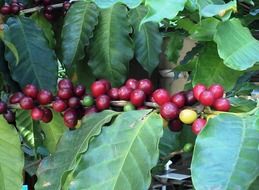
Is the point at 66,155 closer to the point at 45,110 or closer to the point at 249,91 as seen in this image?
the point at 45,110

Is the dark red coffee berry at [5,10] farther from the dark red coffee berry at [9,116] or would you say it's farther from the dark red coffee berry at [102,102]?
A: the dark red coffee berry at [102,102]

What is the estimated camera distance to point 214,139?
1.88 ft

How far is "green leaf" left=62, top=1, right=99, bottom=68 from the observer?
3.03 feet

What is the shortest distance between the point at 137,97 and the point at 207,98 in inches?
4.1

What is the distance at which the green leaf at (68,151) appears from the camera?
2.20ft

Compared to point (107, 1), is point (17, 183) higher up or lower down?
lower down

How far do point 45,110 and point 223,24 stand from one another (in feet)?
1.00

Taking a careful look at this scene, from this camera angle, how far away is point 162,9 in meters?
0.62

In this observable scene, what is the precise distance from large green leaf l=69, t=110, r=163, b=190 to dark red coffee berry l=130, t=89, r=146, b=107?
0.02 meters

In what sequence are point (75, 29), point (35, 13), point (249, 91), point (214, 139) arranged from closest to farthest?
1. point (214, 139)
2. point (75, 29)
3. point (35, 13)
4. point (249, 91)

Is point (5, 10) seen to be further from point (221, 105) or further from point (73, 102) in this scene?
point (221, 105)

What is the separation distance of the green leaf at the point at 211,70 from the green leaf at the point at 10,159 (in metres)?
0.30

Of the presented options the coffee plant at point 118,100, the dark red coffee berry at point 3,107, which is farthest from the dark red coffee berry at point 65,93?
the dark red coffee berry at point 3,107

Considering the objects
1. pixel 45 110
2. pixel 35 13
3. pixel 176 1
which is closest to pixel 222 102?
pixel 176 1
